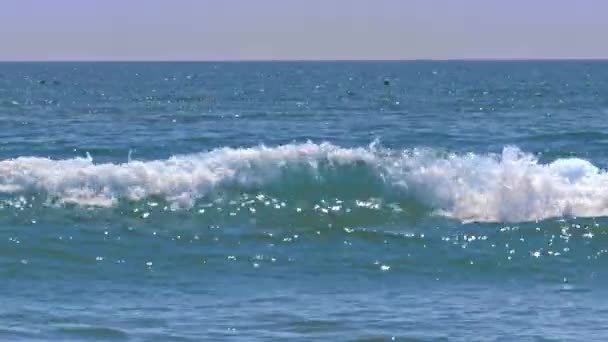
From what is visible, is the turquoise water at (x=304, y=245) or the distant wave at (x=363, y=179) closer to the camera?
the turquoise water at (x=304, y=245)

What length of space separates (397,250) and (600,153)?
12.7m

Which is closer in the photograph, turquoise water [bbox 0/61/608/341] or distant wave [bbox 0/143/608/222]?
turquoise water [bbox 0/61/608/341]

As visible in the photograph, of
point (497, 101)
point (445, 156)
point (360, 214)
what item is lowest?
point (360, 214)

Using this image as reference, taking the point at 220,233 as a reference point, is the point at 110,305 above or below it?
below

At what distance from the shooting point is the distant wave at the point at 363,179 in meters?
20.1

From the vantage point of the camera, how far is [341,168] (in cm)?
2214

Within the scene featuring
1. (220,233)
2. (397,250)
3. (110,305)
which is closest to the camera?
(110,305)

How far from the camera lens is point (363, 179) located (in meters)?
21.8

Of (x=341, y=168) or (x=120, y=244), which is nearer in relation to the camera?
(x=120, y=244)

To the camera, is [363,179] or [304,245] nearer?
[304,245]

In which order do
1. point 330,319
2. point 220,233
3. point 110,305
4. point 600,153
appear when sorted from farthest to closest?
point 600,153, point 220,233, point 110,305, point 330,319

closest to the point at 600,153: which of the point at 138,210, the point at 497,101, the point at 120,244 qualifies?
the point at 138,210

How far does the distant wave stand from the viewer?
20.1 m

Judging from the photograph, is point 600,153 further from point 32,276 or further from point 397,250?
point 32,276
